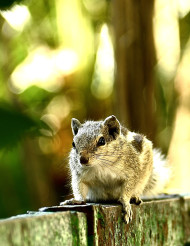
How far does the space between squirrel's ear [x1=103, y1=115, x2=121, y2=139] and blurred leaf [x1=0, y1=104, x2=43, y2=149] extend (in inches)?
74.9

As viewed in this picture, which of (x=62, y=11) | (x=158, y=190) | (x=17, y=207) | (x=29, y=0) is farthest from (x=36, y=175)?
(x=29, y=0)

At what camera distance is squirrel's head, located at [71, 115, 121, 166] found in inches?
95.3

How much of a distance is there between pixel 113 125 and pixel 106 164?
205 mm

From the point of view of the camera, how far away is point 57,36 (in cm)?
645

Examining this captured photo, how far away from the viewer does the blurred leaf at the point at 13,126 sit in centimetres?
68

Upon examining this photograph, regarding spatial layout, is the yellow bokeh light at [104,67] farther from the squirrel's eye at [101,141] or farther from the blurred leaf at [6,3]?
the blurred leaf at [6,3]

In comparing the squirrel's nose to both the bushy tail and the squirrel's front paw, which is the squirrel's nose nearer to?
the squirrel's front paw

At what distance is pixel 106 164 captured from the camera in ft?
8.36

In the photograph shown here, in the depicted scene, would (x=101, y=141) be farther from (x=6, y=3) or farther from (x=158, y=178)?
(x=6, y=3)

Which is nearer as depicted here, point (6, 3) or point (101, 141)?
point (6, 3)

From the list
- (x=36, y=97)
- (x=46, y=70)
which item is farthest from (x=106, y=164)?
(x=46, y=70)

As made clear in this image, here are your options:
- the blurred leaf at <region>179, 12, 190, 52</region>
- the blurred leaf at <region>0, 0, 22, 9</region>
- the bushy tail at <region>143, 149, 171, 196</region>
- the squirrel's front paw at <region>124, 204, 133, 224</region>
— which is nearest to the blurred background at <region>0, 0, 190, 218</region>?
the blurred leaf at <region>179, 12, 190, 52</region>

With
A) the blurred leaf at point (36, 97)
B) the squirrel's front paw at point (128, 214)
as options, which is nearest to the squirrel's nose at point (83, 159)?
the squirrel's front paw at point (128, 214)

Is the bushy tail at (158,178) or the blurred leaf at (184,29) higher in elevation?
the blurred leaf at (184,29)
